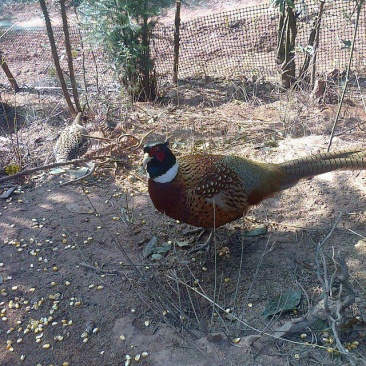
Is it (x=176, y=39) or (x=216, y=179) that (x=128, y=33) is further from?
(x=216, y=179)

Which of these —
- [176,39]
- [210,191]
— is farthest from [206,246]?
[176,39]

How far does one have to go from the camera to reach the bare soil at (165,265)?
7.12 feet

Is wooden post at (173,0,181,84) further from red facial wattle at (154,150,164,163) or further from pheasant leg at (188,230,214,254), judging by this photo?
pheasant leg at (188,230,214,254)

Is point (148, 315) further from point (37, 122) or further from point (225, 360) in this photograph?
point (37, 122)

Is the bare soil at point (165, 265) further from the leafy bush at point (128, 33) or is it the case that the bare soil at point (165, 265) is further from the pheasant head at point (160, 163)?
the leafy bush at point (128, 33)

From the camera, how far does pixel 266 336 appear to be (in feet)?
6.95

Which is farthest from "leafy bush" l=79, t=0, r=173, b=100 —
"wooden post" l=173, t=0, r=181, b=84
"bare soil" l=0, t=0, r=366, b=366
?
"bare soil" l=0, t=0, r=366, b=366

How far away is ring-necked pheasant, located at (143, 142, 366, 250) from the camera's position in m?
2.74

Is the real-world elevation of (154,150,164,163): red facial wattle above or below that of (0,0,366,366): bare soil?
above

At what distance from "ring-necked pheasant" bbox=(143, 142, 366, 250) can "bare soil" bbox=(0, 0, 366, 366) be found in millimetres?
332

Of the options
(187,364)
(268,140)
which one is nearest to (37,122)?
(268,140)

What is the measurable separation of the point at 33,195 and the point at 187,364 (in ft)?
7.59

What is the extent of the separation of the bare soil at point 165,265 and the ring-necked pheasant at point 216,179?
0.33 metres

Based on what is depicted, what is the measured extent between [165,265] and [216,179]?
0.68 meters
